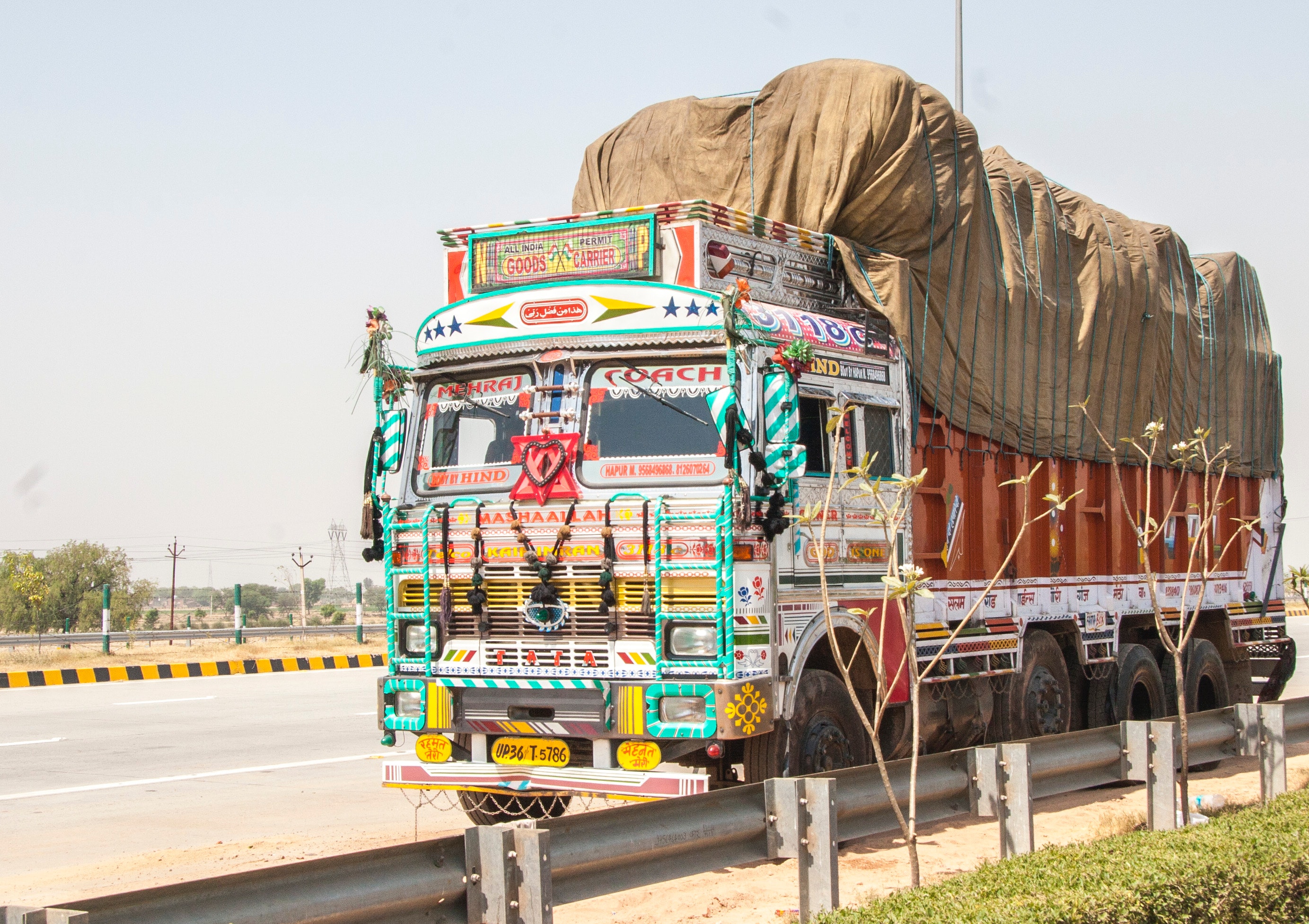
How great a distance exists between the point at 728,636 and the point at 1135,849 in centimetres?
253

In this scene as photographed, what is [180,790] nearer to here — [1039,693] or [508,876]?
[1039,693]

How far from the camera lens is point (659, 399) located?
8875mm

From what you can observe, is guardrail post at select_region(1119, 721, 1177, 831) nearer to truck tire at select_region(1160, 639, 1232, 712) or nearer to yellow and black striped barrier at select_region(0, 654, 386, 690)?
truck tire at select_region(1160, 639, 1232, 712)

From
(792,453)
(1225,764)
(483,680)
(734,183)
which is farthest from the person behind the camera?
(1225,764)

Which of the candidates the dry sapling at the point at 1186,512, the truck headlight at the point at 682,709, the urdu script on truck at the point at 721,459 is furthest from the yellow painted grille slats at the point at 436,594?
the dry sapling at the point at 1186,512

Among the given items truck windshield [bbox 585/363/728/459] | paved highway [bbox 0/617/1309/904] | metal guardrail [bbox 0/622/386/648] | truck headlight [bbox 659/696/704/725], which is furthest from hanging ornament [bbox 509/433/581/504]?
metal guardrail [bbox 0/622/386/648]

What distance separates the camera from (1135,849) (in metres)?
6.62

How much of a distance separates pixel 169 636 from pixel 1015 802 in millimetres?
40311

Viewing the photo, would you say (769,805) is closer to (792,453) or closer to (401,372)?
(792,453)

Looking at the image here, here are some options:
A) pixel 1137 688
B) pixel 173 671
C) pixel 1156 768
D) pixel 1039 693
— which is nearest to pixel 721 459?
pixel 1156 768

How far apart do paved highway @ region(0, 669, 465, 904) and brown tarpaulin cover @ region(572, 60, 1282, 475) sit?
4.91 meters

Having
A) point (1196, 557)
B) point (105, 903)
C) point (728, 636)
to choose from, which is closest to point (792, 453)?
point (728, 636)

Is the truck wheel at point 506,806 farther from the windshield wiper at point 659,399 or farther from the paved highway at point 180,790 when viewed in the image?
the windshield wiper at point 659,399

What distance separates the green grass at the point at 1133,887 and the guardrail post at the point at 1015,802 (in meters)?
0.25
